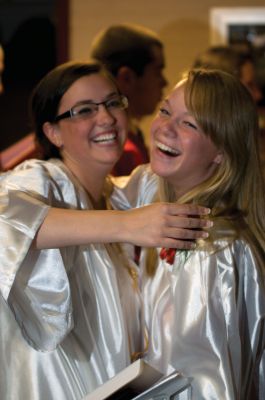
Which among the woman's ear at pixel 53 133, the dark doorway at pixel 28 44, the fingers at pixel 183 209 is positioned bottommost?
the dark doorway at pixel 28 44

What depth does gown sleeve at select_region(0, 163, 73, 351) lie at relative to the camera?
151 cm

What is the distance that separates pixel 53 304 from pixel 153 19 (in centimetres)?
260

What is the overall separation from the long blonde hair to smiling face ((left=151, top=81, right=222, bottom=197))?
19 millimetres

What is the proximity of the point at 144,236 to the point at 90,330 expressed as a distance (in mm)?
409

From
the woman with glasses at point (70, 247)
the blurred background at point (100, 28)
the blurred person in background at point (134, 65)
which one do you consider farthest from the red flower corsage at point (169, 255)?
the blurred background at point (100, 28)

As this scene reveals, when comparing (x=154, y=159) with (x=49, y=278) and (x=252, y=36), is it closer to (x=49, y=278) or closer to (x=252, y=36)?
(x=49, y=278)

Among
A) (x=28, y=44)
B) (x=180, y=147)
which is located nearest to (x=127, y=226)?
(x=180, y=147)

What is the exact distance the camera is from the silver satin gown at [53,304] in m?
1.52

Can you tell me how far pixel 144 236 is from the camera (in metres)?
1.36

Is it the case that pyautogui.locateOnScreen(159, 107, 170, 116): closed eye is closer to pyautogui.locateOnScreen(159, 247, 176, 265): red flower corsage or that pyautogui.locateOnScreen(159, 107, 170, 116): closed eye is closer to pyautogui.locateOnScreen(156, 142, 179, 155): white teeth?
pyautogui.locateOnScreen(156, 142, 179, 155): white teeth

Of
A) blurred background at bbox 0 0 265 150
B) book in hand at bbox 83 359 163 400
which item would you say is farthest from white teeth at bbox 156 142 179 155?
blurred background at bbox 0 0 265 150

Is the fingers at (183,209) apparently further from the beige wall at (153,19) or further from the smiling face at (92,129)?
the beige wall at (153,19)

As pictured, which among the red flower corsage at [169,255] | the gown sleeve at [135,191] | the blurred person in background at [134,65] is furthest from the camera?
the blurred person in background at [134,65]

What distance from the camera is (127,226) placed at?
4.55ft
